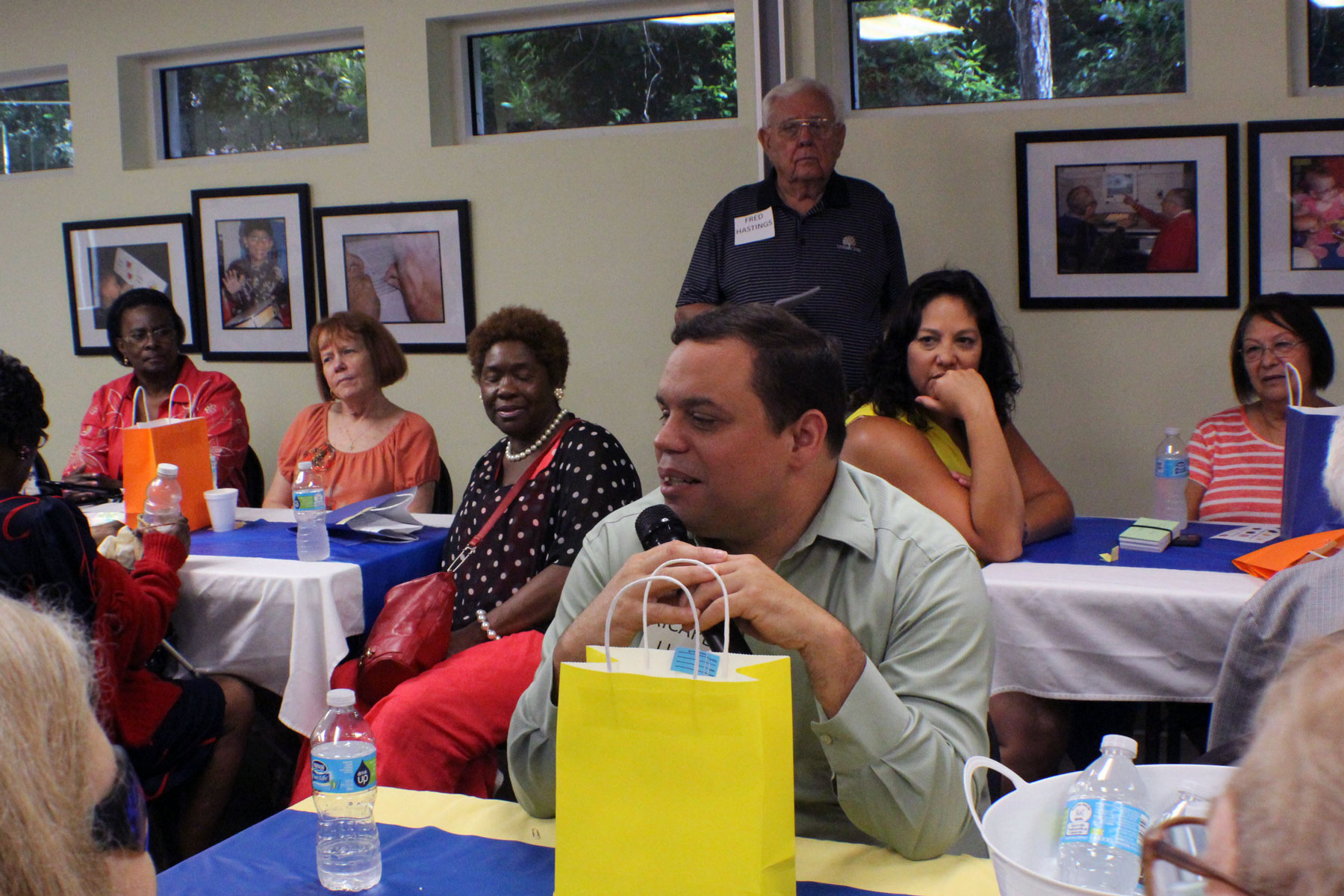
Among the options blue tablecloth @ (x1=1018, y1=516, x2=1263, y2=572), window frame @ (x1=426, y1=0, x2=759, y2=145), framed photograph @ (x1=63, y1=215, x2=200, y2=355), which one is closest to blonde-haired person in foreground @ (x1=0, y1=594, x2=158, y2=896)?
blue tablecloth @ (x1=1018, y1=516, x2=1263, y2=572)

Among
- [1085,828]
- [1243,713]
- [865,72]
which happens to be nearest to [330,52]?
[865,72]

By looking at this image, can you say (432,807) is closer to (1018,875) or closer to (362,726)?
(362,726)

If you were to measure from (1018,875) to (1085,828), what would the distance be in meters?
0.15

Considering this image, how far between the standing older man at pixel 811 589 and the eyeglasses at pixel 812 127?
233 centimetres

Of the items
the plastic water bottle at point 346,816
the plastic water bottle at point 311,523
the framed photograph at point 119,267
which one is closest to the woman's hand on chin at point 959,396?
the plastic water bottle at point 311,523

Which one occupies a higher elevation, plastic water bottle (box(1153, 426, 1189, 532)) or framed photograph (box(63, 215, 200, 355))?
framed photograph (box(63, 215, 200, 355))

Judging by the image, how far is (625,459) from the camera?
10.2ft

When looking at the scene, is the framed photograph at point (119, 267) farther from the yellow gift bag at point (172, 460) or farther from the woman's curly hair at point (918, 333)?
the woman's curly hair at point (918, 333)

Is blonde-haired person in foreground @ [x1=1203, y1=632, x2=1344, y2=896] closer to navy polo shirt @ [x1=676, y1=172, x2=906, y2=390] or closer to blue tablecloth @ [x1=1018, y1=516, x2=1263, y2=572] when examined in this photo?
blue tablecloth @ [x1=1018, y1=516, x2=1263, y2=572]

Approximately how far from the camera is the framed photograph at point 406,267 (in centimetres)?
536

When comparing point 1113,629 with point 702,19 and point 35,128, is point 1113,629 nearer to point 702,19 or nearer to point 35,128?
point 702,19

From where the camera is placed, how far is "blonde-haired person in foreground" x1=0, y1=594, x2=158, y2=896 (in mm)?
753

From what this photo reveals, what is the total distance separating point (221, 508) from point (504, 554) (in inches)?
44.3

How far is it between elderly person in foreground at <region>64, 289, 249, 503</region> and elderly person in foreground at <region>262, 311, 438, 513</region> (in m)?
0.42
